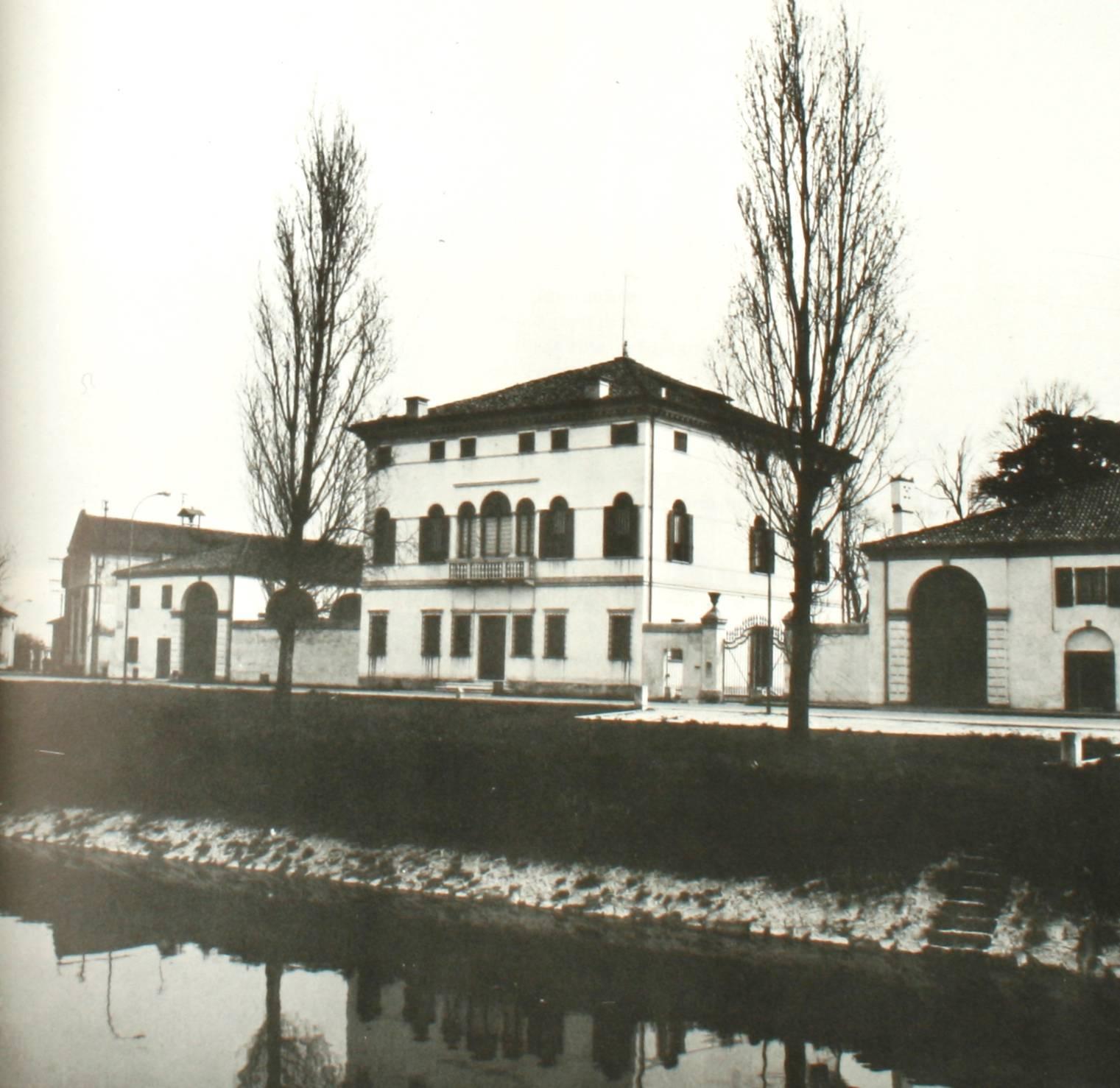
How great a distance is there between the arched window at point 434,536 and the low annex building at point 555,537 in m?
0.05

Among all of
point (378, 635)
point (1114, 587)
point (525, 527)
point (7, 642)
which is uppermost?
point (525, 527)

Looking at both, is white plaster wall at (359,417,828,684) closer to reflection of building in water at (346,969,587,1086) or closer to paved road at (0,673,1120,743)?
paved road at (0,673,1120,743)

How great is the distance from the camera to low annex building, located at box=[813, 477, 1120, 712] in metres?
33.5

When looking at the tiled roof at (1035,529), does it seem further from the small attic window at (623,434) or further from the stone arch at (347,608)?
the stone arch at (347,608)

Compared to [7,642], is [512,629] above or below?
above

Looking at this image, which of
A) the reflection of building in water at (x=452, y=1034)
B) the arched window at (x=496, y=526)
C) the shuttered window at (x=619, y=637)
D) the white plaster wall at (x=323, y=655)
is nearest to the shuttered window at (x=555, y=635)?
the shuttered window at (x=619, y=637)

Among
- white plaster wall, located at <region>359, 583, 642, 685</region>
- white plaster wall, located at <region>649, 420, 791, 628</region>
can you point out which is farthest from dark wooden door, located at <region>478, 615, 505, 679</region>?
white plaster wall, located at <region>649, 420, 791, 628</region>

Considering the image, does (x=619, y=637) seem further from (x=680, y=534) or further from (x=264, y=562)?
(x=264, y=562)

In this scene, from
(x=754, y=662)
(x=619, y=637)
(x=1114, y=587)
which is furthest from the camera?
(x=619, y=637)

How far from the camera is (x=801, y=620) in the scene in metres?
18.0

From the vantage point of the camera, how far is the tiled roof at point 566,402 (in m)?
40.0

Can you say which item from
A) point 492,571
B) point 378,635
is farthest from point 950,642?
point 378,635

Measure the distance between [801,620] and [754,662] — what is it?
21206mm

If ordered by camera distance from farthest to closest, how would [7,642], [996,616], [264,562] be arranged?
[7,642], [996,616], [264,562]
